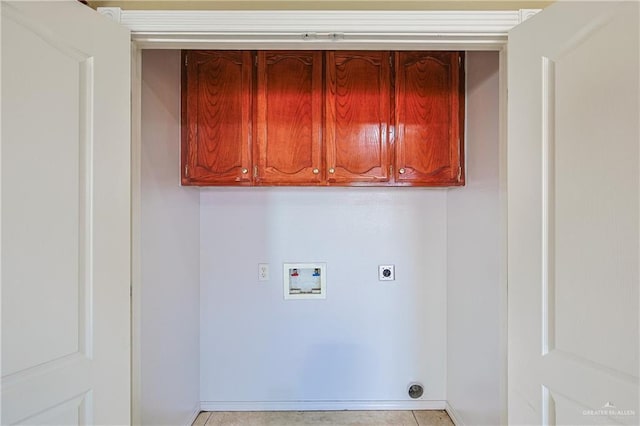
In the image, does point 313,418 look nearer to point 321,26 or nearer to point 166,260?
point 166,260

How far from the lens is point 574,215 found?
80 centimetres

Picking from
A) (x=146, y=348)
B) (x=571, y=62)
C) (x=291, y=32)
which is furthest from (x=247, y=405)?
(x=571, y=62)

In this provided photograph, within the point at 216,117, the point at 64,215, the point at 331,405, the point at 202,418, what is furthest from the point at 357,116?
the point at 202,418

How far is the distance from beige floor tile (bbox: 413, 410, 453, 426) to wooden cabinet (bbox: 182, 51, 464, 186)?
1.46 m

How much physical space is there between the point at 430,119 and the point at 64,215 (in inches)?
66.9

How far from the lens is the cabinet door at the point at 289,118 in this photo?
1819 mm

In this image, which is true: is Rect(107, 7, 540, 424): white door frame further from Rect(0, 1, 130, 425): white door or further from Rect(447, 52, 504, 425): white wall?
Rect(447, 52, 504, 425): white wall

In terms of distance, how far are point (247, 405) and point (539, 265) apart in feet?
6.55

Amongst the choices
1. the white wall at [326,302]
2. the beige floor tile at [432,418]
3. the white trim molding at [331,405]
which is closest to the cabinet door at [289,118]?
the white wall at [326,302]

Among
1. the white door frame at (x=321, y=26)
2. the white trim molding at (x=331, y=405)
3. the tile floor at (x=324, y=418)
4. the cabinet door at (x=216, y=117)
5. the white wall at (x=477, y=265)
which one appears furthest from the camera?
the white trim molding at (x=331, y=405)

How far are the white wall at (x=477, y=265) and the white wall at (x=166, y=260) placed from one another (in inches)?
60.8

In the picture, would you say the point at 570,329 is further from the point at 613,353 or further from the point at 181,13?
the point at 181,13

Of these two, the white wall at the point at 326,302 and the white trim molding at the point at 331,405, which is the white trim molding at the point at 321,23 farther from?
the white trim molding at the point at 331,405

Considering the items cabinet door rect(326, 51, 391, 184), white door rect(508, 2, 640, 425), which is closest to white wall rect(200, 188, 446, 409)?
cabinet door rect(326, 51, 391, 184)
